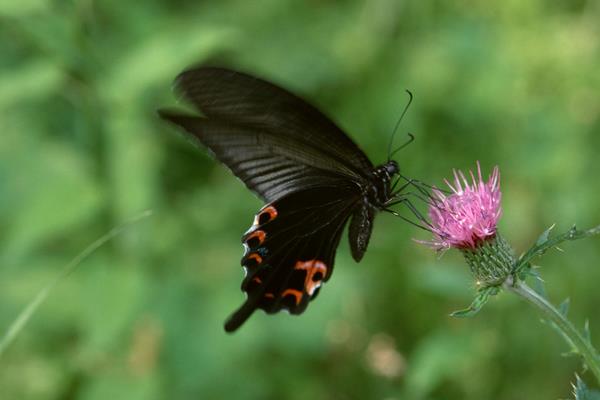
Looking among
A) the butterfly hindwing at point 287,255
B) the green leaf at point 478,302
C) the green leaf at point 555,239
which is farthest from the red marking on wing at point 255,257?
the green leaf at point 555,239

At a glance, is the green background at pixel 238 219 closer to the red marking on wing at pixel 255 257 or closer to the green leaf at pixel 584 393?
the red marking on wing at pixel 255 257

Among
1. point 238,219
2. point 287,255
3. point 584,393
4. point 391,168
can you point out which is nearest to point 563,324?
point 584,393

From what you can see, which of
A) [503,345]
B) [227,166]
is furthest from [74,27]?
[503,345]

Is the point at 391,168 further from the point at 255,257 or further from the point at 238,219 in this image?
the point at 238,219

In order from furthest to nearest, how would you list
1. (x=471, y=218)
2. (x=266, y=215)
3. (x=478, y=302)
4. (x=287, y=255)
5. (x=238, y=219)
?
(x=238, y=219), (x=287, y=255), (x=266, y=215), (x=471, y=218), (x=478, y=302)

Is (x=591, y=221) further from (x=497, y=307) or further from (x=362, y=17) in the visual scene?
(x=362, y=17)
